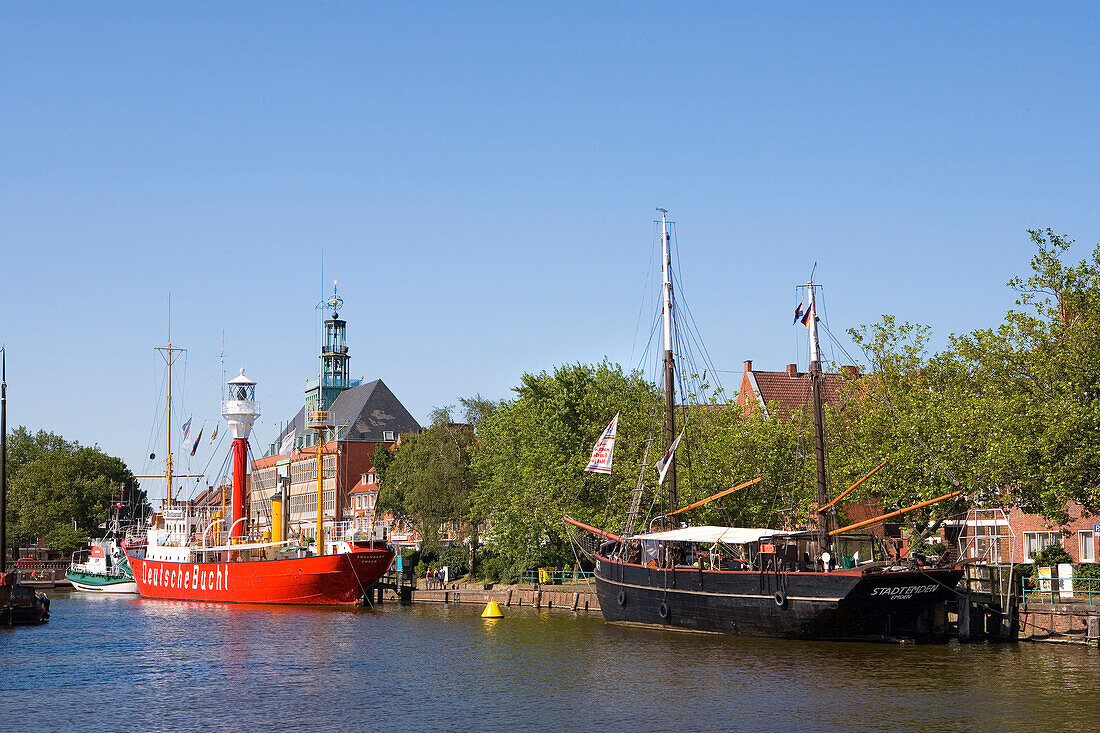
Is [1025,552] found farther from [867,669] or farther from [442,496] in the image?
[442,496]

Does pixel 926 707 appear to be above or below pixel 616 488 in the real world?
below

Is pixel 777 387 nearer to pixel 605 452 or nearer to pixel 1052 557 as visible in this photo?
pixel 1052 557

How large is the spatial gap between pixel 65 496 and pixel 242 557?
51248mm

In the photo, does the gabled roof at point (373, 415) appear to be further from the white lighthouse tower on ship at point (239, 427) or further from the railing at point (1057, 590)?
the railing at point (1057, 590)

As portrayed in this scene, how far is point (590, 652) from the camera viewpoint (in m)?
46.1

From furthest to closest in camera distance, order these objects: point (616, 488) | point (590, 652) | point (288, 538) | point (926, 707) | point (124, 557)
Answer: point (124, 557)
point (288, 538)
point (616, 488)
point (590, 652)
point (926, 707)

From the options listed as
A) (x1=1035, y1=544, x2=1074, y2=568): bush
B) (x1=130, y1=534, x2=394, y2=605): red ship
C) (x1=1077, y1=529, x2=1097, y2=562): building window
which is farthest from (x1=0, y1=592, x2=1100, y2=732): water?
(x1=130, y1=534, x2=394, y2=605): red ship

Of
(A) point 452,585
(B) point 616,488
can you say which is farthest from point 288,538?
(B) point 616,488

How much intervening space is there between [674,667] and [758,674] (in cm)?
331

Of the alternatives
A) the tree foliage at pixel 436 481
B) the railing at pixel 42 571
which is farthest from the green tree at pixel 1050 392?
the railing at pixel 42 571

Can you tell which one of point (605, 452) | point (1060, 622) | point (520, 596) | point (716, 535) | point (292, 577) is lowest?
point (520, 596)

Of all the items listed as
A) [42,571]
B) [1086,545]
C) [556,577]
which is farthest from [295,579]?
[42,571]

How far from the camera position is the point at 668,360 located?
5956 cm

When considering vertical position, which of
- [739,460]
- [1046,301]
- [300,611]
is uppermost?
[1046,301]
